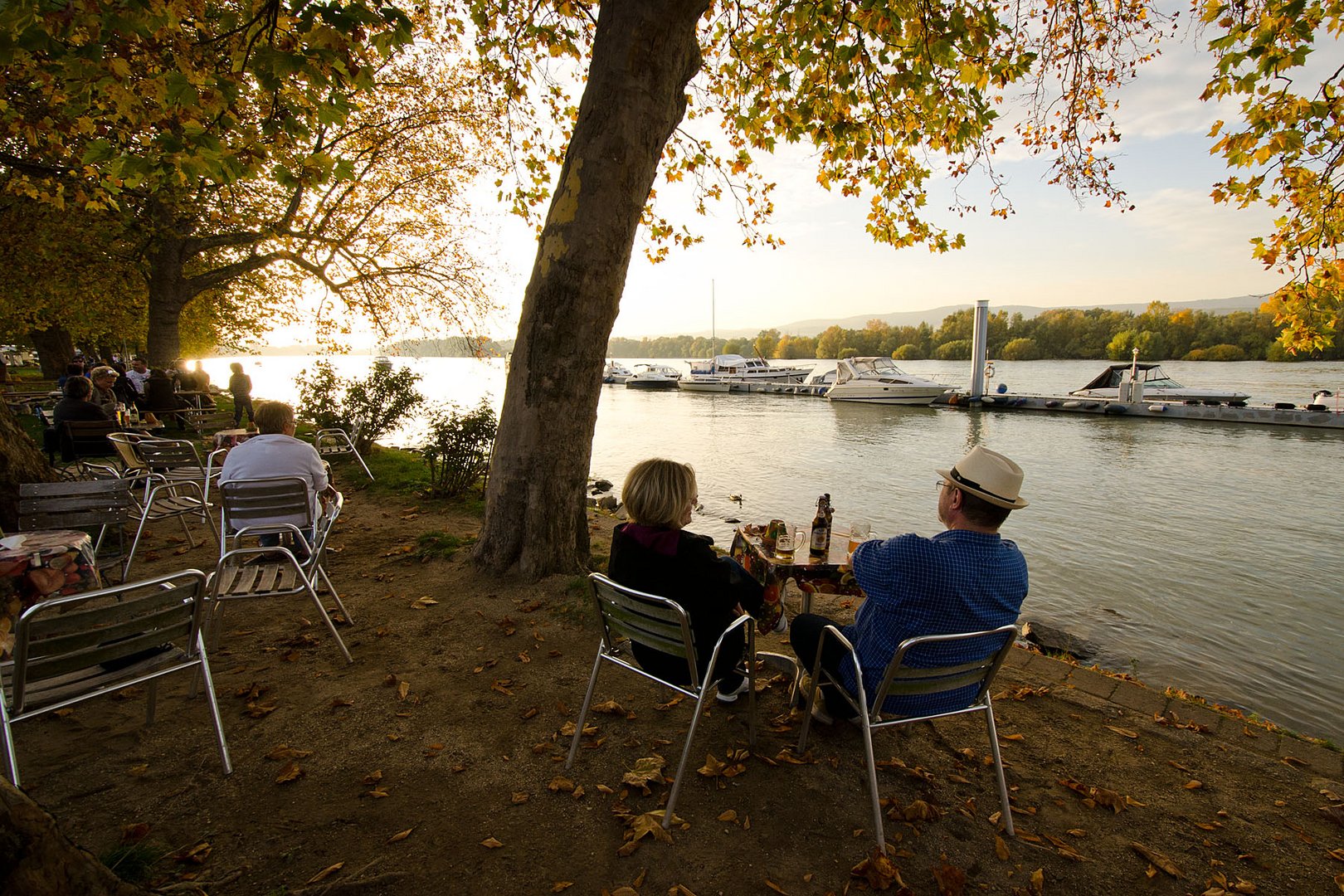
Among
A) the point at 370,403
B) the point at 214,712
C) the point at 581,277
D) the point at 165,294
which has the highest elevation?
the point at 165,294

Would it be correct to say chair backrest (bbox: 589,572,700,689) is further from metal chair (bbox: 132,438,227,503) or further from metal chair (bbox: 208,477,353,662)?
metal chair (bbox: 132,438,227,503)

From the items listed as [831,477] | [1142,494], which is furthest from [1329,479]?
[831,477]

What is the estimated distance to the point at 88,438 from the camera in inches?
318

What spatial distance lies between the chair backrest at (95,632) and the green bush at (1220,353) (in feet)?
327

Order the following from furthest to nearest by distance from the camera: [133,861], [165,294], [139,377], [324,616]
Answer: [139,377] → [165,294] → [324,616] → [133,861]

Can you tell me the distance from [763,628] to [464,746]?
165cm

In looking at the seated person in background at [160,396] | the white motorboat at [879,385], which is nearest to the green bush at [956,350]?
the white motorboat at [879,385]

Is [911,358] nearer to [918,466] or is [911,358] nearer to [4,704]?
[918,466]

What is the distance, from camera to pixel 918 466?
18.4 metres

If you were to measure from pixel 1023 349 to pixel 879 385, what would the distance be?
234 feet

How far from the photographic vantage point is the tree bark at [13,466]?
530 centimetres

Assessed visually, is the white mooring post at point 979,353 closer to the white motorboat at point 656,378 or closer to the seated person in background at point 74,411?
the white motorboat at point 656,378

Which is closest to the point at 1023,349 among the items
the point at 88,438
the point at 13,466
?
the point at 88,438

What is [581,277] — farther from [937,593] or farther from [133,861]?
[133,861]
